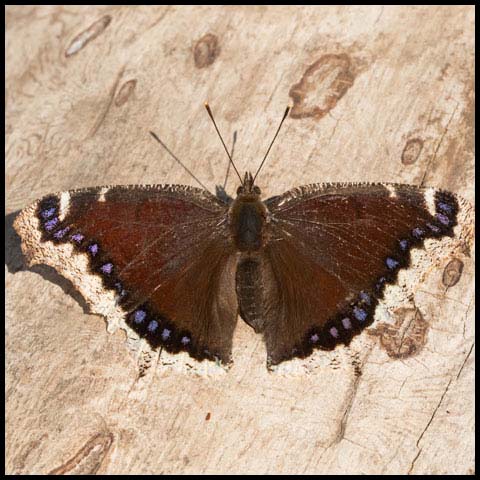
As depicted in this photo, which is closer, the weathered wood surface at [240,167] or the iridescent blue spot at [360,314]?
the weathered wood surface at [240,167]

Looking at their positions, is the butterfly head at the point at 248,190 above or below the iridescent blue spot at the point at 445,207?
below

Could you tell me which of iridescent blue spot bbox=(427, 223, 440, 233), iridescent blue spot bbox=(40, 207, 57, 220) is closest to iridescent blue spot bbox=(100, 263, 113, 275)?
iridescent blue spot bbox=(40, 207, 57, 220)

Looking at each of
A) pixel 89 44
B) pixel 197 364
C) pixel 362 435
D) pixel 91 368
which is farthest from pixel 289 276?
pixel 89 44

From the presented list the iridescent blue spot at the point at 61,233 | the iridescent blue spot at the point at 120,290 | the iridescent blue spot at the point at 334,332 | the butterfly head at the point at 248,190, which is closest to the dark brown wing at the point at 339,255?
the iridescent blue spot at the point at 334,332

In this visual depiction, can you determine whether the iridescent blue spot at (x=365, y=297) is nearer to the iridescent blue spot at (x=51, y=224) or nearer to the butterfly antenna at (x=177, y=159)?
the butterfly antenna at (x=177, y=159)

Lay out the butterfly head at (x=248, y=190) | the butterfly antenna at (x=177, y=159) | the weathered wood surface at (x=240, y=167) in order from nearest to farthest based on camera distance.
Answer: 1. the weathered wood surface at (x=240, y=167)
2. the butterfly head at (x=248, y=190)
3. the butterfly antenna at (x=177, y=159)

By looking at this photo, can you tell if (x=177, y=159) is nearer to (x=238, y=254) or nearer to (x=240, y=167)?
(x=240, y=167)

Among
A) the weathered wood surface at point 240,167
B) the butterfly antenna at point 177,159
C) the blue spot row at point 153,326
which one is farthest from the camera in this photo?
the butterfly antenna at point 177,159
